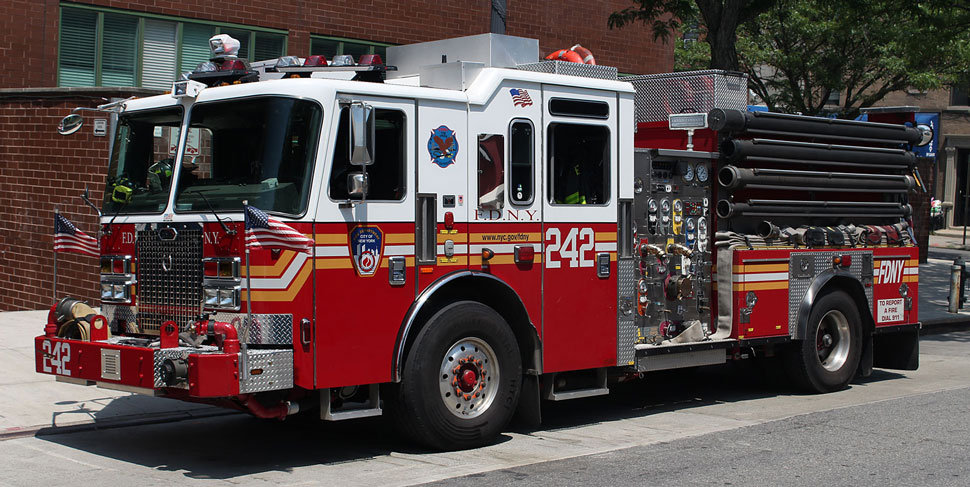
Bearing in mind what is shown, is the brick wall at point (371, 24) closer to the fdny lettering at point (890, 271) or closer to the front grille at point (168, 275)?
the front grille at point (168, 275)

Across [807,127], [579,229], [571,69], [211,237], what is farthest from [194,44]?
[211,237]

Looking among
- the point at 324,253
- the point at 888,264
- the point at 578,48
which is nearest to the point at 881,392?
the point at 888,264

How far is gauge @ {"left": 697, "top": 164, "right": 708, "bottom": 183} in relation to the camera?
34.4 feet

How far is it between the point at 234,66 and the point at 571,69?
286 centimetres

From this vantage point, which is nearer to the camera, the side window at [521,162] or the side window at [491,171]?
the side window at [491,171]

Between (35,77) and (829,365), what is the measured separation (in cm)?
1136

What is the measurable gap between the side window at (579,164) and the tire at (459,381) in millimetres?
1303

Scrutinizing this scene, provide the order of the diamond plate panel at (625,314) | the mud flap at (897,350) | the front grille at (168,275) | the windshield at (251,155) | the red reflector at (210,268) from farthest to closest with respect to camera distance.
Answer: the mud flap at (897,350), the diamond plate panel at (625,314), the front grille at (168,275), the red reflector at (210,268), the windshield at (251,155)

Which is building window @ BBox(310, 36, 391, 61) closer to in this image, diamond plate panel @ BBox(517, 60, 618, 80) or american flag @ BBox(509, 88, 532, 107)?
diamond plate panel @ BBox(517, 60, 618, 80)

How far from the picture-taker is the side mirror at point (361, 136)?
7.42m

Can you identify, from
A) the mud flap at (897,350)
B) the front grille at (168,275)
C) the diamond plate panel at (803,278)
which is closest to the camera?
the front grille at (168,275)

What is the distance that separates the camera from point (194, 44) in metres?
16.8

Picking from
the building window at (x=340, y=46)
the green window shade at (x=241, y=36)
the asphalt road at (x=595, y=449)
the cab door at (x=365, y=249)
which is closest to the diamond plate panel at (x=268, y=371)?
the cab door at (x=365, y=249)

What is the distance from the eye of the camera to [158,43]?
16.5m
